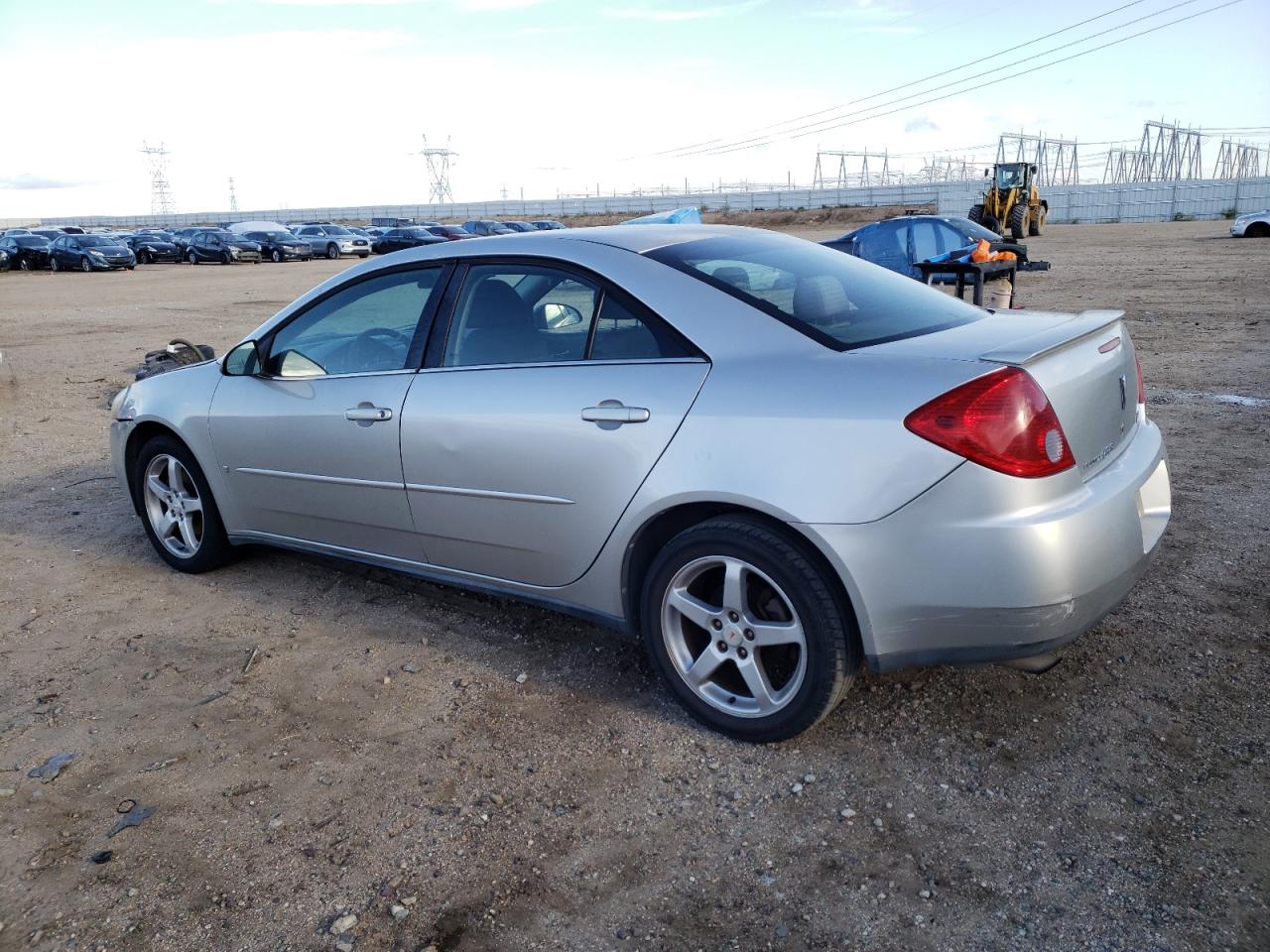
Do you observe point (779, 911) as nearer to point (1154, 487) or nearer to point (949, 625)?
point (949, 625)

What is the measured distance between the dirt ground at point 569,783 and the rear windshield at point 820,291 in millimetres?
1246

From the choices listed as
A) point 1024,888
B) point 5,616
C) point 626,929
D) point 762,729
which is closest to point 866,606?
point 762,729

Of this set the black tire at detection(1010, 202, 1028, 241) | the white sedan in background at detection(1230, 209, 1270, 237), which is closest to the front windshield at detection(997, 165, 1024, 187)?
the black tire at detection(1010, 202, 1028, 241)

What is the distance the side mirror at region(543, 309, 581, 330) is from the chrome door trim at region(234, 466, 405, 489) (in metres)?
0.86

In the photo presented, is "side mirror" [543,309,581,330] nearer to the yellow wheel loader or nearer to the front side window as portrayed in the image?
the front side window

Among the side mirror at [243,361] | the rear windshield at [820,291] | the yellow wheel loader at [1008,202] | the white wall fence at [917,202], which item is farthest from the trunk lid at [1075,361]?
the white wall fence at [917,202]

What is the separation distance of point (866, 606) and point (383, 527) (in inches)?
79.7

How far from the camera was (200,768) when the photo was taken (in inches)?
124

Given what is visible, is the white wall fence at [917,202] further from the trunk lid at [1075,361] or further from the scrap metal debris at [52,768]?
the scrap metal debris at [52,768]

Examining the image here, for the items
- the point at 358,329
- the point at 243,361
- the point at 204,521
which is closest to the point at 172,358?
the point at 204,521

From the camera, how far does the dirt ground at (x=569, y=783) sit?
242cm

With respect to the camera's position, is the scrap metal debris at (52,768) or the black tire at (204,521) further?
the black tire at (204,521)

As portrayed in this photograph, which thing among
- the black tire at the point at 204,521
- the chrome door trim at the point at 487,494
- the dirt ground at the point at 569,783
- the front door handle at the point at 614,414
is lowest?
the dirt ground at the point at 569,783

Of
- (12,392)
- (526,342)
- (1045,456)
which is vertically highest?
(526,342)
